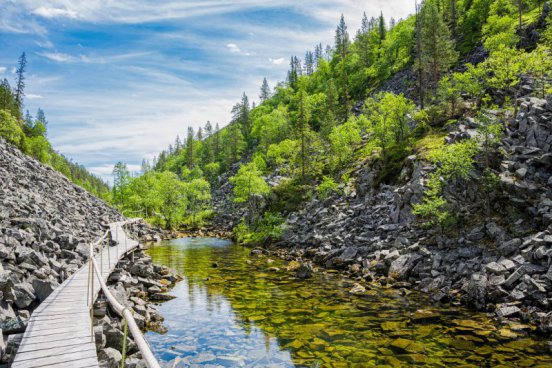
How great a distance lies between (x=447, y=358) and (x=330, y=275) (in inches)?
598

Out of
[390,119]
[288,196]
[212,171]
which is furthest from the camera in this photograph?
[212,171]

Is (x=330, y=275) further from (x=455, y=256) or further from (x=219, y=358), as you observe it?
(x=219, y=358)

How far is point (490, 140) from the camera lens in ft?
89.8

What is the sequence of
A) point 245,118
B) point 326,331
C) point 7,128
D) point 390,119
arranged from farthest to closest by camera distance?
point 245,118
point 7,128
point 390,119
point 326,331

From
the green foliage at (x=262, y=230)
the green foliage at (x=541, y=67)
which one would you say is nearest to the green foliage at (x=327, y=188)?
the green foliage at (x=262, y=230)

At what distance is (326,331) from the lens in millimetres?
17266

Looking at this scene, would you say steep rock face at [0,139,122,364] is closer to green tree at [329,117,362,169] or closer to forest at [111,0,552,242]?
forest at [111,0,552,242]

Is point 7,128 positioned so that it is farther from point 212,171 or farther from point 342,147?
point 212,171

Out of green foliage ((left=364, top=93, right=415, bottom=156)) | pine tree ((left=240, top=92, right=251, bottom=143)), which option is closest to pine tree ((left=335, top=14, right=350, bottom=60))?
pine tree ((left=240, top=92, right=251, bottom=143))

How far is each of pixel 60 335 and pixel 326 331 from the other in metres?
11.2

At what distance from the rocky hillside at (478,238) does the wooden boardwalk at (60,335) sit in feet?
57.4

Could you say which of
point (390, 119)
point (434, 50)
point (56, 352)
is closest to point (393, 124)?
point (390, 119)

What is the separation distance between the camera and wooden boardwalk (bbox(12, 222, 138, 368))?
880cm

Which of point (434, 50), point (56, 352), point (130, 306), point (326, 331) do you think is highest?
point (434, 50)
